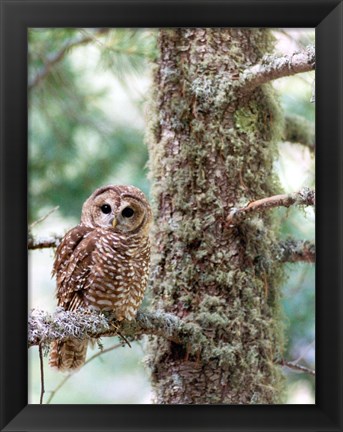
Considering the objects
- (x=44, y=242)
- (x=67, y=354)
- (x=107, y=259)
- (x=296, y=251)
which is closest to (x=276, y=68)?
(x=296, y=251)

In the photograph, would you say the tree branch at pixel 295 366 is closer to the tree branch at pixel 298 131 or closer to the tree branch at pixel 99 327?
the tree branch at pixel 99 327

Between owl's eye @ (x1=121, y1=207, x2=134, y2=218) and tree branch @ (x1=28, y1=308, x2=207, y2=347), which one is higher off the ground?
owl's eye @ (x1=121, y1=207, x2=134, y2=218)

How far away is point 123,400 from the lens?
1608mm

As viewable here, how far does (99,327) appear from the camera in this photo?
1511 mm

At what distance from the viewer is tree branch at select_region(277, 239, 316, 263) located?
67.1 inches

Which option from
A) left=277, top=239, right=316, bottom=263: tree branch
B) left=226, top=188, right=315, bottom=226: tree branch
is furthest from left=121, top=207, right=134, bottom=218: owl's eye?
left=277, top=239, right=316, bottom=263: tree branch

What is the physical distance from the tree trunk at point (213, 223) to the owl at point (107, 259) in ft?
0.32

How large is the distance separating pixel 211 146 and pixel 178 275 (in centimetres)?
30

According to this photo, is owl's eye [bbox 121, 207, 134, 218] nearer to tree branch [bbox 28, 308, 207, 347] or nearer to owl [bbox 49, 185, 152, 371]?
owl [bbox 49, 185, 152, 371]

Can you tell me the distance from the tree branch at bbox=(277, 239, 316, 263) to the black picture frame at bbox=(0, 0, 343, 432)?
0.20 meters

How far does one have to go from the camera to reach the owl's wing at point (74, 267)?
159 centimetres
